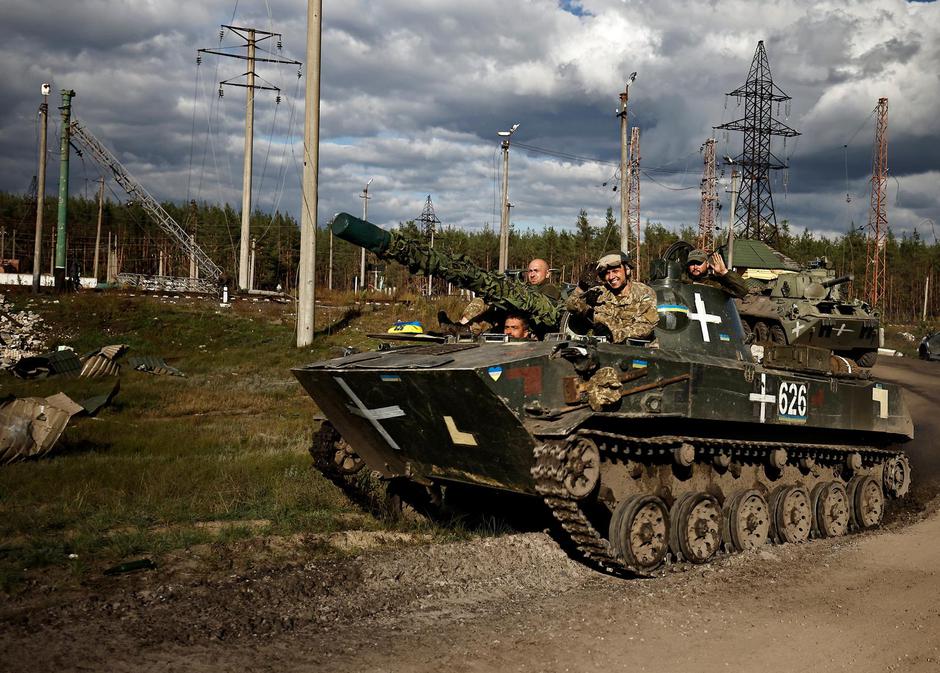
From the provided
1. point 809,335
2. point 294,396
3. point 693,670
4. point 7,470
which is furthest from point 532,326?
point 809,335

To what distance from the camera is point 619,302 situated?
8961 mm

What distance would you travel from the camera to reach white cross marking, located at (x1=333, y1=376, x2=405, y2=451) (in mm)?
8258

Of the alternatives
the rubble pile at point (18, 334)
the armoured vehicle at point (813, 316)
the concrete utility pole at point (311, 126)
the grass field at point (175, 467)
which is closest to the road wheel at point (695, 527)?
the grass field at point (175, 467)

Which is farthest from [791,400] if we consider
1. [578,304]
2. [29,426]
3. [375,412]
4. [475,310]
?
[29,426]

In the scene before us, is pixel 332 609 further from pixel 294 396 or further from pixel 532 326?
pixel 294 396

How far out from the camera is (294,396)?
787 inches

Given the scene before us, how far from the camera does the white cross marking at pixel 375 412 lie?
8258 mm

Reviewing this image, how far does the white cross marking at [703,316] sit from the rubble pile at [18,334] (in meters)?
17.6

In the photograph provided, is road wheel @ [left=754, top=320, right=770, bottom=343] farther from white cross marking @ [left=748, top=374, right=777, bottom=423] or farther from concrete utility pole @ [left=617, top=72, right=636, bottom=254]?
white cross marking @ [left=748, top=374, right=777, bottom=423]

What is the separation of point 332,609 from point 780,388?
204 inches

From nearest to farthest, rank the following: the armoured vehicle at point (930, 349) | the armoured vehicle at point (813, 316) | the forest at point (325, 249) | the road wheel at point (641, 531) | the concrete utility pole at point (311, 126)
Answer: the road wheel at point (641, 531) → the concrete utility pole at point (311, 126) → the armoured vehicle at point (813, 316) → the armoured vehicle at point (930, 349) → the forest at point (325, 249)

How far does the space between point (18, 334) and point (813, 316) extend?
70.1 feet

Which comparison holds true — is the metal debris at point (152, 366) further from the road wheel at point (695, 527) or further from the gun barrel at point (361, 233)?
the road wheel at point (695, 527)

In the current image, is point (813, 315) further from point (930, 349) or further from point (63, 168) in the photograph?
point (63, 168)
